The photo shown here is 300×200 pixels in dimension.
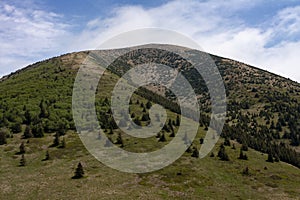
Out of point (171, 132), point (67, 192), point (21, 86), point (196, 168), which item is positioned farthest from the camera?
point (21, 86)

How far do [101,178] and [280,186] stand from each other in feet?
132

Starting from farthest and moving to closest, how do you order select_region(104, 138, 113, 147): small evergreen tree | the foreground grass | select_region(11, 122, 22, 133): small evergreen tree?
select_region(11, 122, 22, 133): small evergreen tree, select_region(104, 138, 113, 147): small evergreen tree, the foreground grass

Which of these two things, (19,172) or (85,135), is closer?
(19,172)

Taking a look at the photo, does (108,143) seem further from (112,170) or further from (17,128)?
(17,128)

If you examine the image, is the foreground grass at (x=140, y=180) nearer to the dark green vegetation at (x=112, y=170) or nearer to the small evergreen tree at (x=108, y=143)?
the dark green vegetation at (x=112, y=170)

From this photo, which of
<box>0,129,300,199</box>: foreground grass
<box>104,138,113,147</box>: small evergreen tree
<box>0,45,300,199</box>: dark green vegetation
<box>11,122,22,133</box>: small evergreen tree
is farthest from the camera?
<box>11,122,22,133</box>: small evergreen tree

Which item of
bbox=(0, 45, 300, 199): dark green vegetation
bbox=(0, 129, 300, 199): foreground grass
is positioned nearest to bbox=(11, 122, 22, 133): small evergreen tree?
bbox=(0, 45, 300, 199): dark green vegetation

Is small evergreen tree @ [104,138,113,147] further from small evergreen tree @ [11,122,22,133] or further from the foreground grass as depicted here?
small evergreen tree @ [11,122,22,133]

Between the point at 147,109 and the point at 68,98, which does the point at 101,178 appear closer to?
the point at 147,109

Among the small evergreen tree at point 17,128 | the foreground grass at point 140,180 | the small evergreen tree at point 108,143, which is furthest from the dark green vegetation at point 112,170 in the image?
the small evergreen tree at point 108,143

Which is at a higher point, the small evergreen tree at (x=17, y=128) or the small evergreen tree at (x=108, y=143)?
the small evergreen tree at (x=17, y=128)

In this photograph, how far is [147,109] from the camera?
15950 centimetres

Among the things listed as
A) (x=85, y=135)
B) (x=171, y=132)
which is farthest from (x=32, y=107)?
(x=171, y=132)

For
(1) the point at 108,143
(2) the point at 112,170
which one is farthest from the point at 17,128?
(2) the point at 112,170
